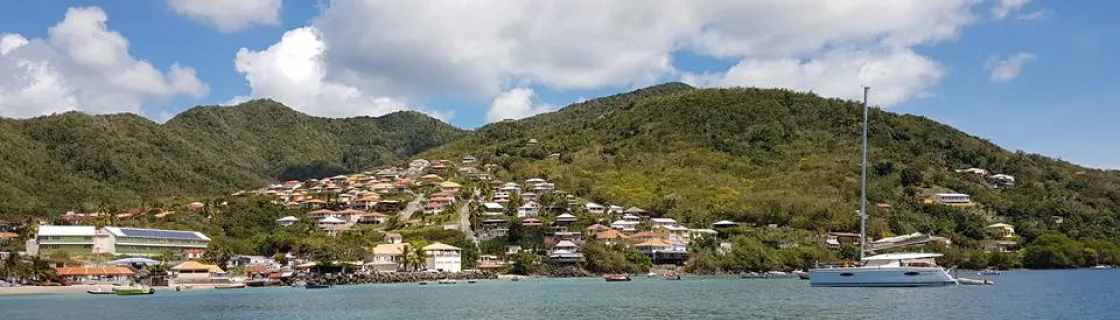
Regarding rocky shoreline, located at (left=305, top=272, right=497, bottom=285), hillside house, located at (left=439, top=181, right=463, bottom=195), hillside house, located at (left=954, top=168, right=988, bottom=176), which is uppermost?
→ hillside house, located at (left=954, top=168, right=988, bottom=176)

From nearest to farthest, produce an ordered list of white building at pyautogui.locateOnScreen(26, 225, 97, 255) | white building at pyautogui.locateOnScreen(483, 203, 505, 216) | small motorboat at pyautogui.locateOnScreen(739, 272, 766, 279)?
1. small motorboat at pyautogui.locateOnScreen(739, 272, 766, 279)
2. white building at pyautogui.locateOnScreen(26, 225, 97, 255)
3. white building at pyautogui.locateOnScreen(483, 203, 505, 216)

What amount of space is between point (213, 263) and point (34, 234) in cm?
1708

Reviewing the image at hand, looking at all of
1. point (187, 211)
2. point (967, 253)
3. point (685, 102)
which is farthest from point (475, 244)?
point (685, 102)

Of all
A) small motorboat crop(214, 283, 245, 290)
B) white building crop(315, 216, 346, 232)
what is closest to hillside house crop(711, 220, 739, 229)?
white building crop(315, 216, 346, 232)

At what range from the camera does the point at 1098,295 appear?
4775cm

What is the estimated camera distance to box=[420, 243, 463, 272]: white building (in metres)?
79.9

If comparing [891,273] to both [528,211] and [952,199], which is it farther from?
[952,199]

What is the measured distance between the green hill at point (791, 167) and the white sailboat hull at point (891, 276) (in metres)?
38.2

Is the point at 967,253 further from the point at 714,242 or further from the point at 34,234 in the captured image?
the point at 34,234

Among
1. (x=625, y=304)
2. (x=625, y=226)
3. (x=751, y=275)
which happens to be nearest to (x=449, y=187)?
(x=625, y=226)

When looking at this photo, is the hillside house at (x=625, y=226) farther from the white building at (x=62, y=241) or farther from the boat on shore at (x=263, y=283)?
the white building at (x=62, y=241)

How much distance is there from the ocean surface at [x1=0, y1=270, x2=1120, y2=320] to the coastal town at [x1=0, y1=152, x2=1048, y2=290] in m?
12.1

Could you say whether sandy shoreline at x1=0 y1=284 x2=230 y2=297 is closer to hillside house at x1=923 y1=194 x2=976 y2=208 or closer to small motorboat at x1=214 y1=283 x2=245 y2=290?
small motorboat at x1=214 y1=283 x2=245 y2=290

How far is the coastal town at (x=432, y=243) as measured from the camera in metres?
75.2
